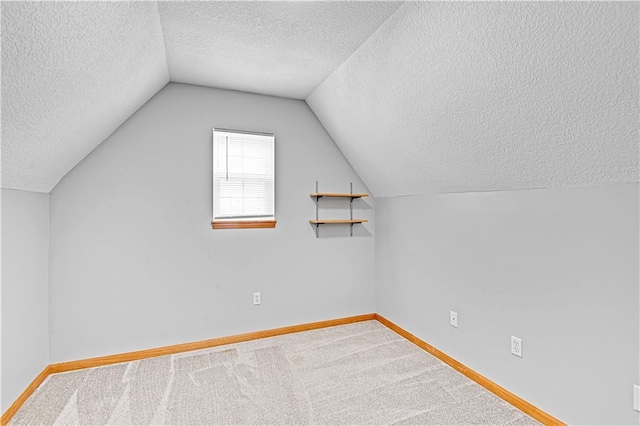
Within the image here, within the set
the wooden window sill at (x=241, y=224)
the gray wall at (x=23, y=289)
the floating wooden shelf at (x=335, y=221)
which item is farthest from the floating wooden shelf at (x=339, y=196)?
the gray wall at (x=23, y=289)

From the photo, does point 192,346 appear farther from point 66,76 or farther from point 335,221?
point 66,76

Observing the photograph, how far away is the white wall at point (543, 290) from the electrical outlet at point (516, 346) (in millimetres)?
30

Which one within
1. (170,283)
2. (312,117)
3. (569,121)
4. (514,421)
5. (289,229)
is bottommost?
(514,421)

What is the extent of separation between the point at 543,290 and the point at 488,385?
80 cm

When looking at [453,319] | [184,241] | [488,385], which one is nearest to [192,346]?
[184,241]

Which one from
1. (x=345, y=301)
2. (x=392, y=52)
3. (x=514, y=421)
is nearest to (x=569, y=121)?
(x=392, y=52)

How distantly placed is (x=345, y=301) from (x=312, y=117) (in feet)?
6.37

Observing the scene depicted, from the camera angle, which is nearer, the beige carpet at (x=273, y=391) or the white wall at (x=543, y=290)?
the white wall at (x=543, y=290)

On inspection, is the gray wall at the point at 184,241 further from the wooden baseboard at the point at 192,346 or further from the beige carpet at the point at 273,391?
the beige carpet at the point at 273,391

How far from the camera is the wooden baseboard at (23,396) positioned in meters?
1.86

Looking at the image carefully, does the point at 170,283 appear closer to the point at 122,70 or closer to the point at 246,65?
the point at 122,70

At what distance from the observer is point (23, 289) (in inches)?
81.7

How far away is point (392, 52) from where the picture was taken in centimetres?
197

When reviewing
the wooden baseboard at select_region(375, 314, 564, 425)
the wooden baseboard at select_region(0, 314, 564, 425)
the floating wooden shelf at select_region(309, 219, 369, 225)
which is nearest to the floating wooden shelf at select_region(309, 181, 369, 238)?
the floating wooden shelf at select_region(309, 219, 369, 225)
